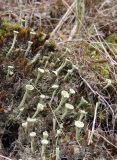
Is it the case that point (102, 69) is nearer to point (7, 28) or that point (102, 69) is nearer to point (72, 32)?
point (72, 32)

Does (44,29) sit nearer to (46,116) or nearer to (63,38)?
(63,38)

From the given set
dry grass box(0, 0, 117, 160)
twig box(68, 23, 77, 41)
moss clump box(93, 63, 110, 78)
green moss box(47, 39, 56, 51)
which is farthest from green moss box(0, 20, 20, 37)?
moss clump box(93, 63, 110, 78)

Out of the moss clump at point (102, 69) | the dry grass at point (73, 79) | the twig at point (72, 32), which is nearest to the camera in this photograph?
the dry grass at point (73, 79)

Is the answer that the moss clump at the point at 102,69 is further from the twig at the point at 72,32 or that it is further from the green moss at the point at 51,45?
the twig at the point at 72,32

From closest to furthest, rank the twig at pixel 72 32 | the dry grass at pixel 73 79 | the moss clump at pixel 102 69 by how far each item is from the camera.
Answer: the dry grass at pixel 73 79 → the moss clump at pixel 102 69 → the twig at pixel 72 32

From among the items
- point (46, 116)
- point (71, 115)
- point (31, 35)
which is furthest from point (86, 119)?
point (31, 35)

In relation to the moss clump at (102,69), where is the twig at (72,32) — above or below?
above

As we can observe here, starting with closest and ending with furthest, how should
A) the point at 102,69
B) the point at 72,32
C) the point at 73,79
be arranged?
the point at 73,79, the point at 102,69, the point at 72,32

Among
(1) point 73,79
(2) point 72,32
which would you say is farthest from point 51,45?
(2) point 72,32

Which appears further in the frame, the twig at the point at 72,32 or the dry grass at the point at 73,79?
the twig at the point at 72,32

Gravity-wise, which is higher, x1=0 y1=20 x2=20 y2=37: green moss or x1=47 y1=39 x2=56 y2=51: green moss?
x1=0 y1=20 x2=20 y2=37: green moss

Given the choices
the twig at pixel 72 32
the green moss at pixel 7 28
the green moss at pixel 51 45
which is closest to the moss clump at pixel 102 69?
the green moss at pixel 51 45

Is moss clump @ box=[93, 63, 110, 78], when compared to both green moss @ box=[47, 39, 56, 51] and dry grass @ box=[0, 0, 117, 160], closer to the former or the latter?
dry grass @ box=[0, 0, 117, 160]
